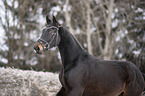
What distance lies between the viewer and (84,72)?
3471mm

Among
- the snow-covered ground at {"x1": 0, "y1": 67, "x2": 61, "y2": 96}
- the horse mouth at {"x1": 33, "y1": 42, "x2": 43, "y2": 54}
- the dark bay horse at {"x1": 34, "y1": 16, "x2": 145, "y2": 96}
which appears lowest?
the snow-covered ground at {"x1": 0, "y1": 67, "x2": 61, "y2": 96}

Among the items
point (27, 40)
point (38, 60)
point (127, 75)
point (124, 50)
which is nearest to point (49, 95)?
point (127, 75)

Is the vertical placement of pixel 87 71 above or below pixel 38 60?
above

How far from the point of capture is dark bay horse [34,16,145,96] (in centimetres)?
341

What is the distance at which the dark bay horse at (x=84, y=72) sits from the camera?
11.2 feet

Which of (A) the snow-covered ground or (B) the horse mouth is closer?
(B) the horse mouth

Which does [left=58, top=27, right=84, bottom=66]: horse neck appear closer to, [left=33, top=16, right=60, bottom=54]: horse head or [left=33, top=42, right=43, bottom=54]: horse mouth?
[left=33, top=16, right=60, bottom=54]: horse head

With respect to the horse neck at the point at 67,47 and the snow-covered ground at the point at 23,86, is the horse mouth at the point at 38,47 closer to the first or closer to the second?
the horse neck at the point at 67,47

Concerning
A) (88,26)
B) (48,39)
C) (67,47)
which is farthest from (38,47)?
(88,26)

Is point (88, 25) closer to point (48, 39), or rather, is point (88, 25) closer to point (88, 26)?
point (88, 26)

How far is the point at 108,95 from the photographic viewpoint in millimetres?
3725

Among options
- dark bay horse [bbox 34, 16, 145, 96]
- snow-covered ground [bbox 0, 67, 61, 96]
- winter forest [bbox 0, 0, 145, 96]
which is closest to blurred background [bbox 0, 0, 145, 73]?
winter forest [bbox 0, 0, 145, 96]

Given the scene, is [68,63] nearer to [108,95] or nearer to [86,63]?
[86,63]

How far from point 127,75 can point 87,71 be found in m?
1.09
